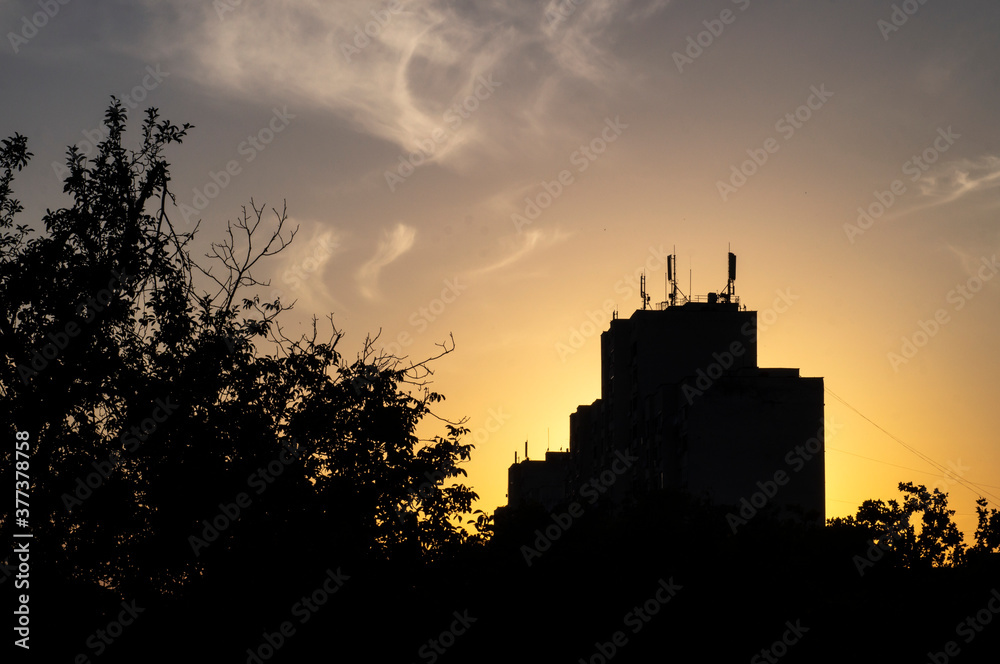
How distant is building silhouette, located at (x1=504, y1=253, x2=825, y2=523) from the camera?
6266 cm

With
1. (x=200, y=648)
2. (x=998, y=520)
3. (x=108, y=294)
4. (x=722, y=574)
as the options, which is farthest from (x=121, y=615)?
(x=998, y=520)

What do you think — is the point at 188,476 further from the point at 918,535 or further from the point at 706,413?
the point at 706,413

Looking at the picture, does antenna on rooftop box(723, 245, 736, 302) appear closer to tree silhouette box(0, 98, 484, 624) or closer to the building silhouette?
the building silhouette

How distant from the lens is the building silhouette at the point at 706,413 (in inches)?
2467

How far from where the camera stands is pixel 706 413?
6344 cm

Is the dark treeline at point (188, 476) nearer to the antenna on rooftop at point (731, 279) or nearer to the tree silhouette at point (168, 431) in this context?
the tree silhouette at point (168, 431)

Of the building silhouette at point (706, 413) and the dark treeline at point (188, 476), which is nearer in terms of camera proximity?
the dark treeline at point (188, 476)

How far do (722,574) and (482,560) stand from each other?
288 inches

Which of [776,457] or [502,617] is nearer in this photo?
[502,617]

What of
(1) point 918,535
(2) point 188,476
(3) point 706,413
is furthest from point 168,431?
(3) point 706,413

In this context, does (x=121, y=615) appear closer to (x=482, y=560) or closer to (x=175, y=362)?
(x=175, y=362)

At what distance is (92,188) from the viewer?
511 inches

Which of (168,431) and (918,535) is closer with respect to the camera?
(168,431)

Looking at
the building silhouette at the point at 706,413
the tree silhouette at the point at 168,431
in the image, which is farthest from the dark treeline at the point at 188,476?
the building silhouette at the point at 706,413
